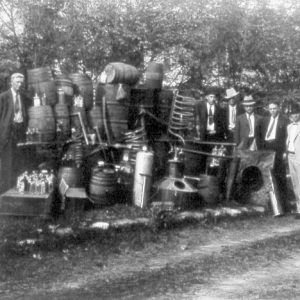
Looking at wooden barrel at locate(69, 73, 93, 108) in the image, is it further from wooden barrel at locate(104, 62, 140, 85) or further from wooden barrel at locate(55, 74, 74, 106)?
wooden barrel at locate(104, 62, 140, 85)

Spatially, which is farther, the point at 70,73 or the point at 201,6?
the point at 201,6

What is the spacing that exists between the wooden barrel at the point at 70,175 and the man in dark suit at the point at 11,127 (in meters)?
0.88

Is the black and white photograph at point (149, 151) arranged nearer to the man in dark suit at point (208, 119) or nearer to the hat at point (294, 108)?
the man in dark suit at point (208, 119)

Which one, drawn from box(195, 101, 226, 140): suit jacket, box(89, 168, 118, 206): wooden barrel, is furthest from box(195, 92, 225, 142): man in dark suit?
box(89, 168, 118, 206): wooden barrel

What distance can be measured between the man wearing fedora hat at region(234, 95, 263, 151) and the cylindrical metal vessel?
7.99 ft

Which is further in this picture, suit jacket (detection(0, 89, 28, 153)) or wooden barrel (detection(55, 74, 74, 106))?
wooden barrel (detection(55, 74, 74, 106))

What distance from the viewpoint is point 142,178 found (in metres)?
12.5

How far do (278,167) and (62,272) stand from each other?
6720mm

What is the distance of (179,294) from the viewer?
24.6 feet

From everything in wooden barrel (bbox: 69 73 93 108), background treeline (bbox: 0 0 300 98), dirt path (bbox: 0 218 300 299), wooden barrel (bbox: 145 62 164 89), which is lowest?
dirt path (bbox: 0 218 300 299)

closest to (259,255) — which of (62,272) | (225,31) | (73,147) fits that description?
(62,272)

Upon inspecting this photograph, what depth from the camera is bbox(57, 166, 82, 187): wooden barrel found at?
11953mm

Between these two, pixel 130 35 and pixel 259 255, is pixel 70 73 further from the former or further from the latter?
pixel 259 255

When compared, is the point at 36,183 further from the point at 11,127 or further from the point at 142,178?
the point at 142,178
